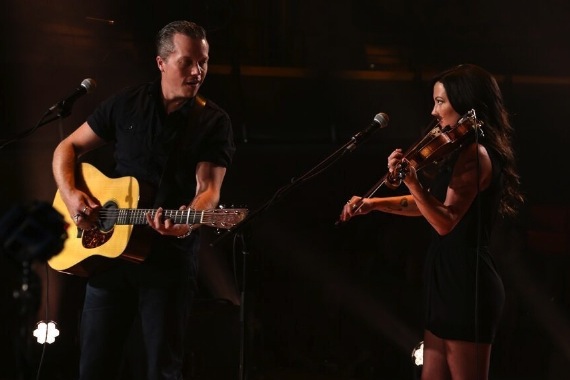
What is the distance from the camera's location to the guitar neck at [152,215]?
3113 mm

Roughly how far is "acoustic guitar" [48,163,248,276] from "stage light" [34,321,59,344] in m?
1.11

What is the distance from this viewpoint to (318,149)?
6020 mm

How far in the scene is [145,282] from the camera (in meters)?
3.19

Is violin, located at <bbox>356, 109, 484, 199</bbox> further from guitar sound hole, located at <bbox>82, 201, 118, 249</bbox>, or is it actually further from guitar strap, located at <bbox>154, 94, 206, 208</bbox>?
guitar sound hole, located at <bbox>82, 201, 118, 249</bbox>

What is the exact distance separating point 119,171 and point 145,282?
1.65 feet

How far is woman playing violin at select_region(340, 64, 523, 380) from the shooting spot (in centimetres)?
296

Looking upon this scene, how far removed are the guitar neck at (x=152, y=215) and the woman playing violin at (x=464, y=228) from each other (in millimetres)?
762

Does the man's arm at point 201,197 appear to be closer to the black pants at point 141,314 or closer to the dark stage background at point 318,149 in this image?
the black pants at point 141,314

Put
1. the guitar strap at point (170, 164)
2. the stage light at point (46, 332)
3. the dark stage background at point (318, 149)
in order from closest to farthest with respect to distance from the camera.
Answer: the guitar strap at point (170, 164)
the stage light at point (46, 332)
the dark stage background at point (318, 149)

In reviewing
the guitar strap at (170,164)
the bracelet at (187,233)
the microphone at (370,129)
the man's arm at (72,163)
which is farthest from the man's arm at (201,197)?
the microphone at (370,129)

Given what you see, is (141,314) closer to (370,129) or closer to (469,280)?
(370,129)

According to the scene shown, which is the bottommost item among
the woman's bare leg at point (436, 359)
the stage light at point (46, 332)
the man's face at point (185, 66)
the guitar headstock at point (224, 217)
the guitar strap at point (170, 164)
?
the woman's bare leg at point (436, 359)

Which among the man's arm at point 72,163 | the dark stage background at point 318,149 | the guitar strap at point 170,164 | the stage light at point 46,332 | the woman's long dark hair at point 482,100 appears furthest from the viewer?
the dark stage background at point 318,149

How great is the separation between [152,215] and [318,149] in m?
2.99
